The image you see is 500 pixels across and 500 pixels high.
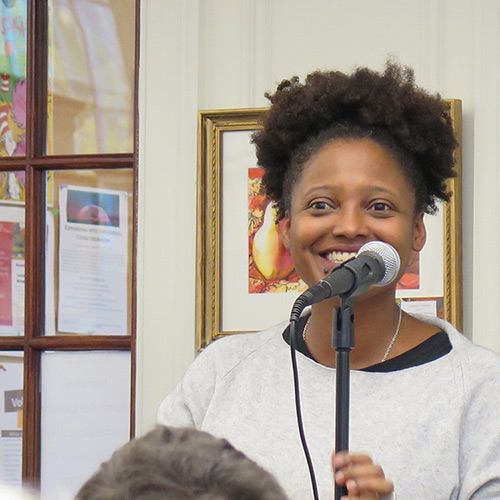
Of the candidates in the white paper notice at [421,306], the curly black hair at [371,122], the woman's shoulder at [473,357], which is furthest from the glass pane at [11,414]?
the woman's shoulder at [473,357]

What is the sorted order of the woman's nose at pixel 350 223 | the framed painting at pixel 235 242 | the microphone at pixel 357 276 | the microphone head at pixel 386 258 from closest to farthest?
the microphone at pixel 357 276
the microphone head at pixel 386 258
the woman's nose at pixel 350 223
the framed painting at pixel 235 242

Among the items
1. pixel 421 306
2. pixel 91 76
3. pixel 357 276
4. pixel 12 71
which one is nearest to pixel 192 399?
pixel 357 276

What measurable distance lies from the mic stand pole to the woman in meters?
0.24

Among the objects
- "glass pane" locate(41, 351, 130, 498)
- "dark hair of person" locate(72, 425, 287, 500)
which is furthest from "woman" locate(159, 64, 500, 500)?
"glass pane" locate(41, 351, 130, 498)

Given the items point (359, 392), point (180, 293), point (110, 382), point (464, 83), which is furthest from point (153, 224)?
point (359, 392)

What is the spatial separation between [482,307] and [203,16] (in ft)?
3.36

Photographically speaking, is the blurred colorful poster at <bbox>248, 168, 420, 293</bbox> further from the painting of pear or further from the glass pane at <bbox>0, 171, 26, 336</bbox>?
the glass pane at <bbox>0, 171, 26, 336</bbox>

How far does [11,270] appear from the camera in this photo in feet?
9.90

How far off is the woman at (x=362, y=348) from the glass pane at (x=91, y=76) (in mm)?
985

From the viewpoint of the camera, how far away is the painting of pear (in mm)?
2689

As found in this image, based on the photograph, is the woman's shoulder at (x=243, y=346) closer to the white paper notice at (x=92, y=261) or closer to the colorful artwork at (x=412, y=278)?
the colorful artwork at (x=412, y=278)

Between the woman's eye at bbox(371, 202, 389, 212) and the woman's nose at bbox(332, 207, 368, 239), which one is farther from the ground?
the woman's eye at bbox(371, 202, 389, 212)

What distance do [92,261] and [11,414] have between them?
488mm

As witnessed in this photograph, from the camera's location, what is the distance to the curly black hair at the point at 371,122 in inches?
75.2
